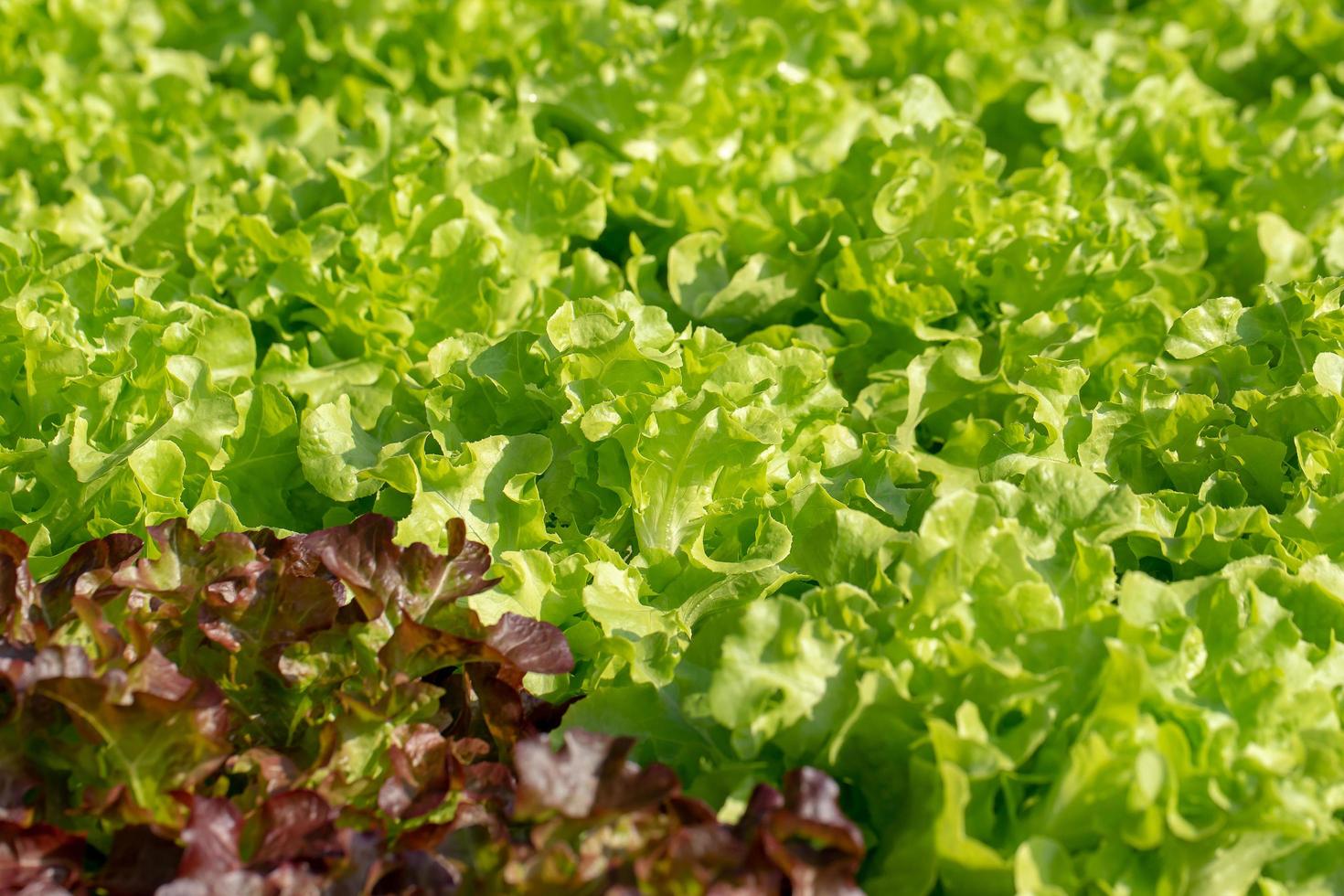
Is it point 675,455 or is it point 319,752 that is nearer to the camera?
point 319,752

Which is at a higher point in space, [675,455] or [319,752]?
[675,455]

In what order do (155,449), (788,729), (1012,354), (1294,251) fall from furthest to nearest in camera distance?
(1294,251)
(1012,354)
(155,449)
(788,729)


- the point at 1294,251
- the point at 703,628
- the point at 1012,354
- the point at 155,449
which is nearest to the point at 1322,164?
the point at 1294,251

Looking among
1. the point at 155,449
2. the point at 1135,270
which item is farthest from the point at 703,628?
the point at 1135,270

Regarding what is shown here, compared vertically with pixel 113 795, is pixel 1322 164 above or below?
above

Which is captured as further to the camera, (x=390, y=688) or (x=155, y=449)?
(x=155, y=449)

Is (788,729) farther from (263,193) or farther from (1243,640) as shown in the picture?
(263,193)

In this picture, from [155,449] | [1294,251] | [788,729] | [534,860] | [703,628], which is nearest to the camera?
[534,860]
